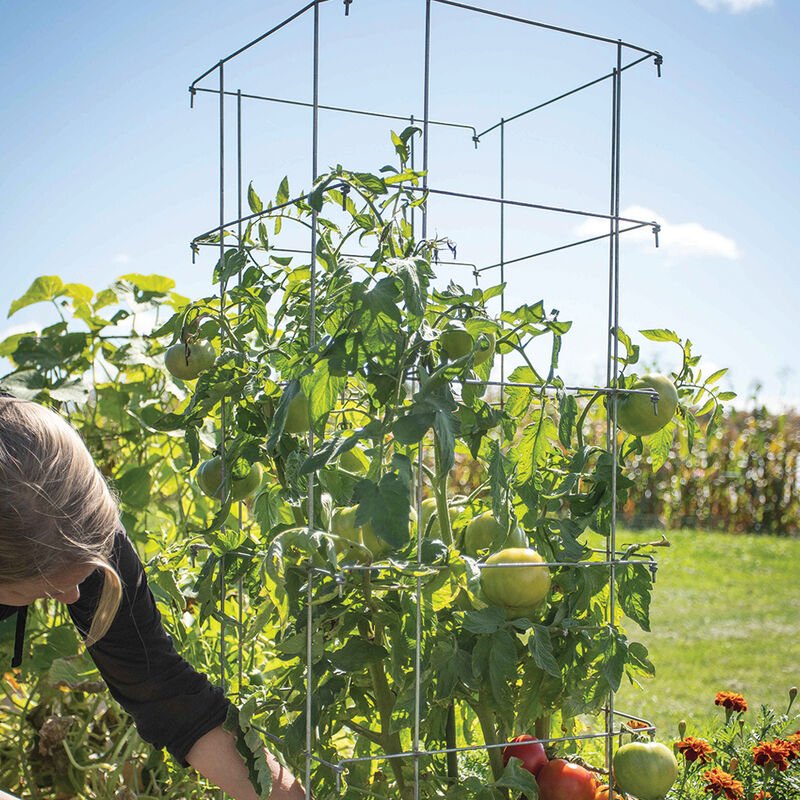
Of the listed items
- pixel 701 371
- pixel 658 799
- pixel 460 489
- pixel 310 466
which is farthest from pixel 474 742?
pixel 460 489

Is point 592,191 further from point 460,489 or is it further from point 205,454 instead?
point 460,489

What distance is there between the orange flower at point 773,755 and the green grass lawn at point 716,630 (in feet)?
2.64

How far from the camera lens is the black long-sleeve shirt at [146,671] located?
1.34 m

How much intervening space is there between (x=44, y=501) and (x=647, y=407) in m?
0.73

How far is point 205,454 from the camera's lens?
2.07 meters

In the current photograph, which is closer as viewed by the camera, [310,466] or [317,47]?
[310,466]

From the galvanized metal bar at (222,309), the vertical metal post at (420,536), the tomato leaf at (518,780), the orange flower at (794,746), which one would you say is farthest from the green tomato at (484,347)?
the orange flower at (794,746)

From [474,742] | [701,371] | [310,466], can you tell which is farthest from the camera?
[474,742]

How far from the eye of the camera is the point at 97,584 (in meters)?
1.46

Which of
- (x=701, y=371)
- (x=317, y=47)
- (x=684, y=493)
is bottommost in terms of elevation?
(x=684, y=493)

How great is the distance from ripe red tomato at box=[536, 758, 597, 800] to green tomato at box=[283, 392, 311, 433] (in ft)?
1.78

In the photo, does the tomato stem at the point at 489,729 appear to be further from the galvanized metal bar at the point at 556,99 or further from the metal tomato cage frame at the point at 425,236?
the galvanized metal bar at the point at 556,99

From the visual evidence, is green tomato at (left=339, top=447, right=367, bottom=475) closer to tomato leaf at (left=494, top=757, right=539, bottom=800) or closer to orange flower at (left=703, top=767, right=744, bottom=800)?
tomato leaf at (left=494, top=757, right=539, bottom=800)

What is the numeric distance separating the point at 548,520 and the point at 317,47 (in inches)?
23.8
